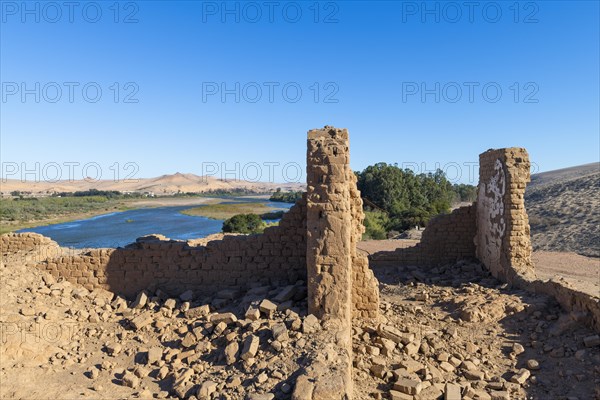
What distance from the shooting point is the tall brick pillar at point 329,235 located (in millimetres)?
6301

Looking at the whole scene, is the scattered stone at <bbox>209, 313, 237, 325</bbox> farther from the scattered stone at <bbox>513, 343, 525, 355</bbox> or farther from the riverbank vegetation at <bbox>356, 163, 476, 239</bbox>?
the riverbank vegetation at <bbox>356, 163, 476, 239</bbox>

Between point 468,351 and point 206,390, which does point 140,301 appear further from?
point 468,351

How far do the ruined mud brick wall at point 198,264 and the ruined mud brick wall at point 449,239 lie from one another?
20.2ft

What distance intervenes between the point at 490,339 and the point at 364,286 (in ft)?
8.15

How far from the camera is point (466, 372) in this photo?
615cm

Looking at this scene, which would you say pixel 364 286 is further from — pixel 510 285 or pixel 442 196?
pixel 442 196

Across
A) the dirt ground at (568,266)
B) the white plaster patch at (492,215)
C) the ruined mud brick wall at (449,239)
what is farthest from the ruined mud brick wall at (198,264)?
the dirt ground at (568,266)

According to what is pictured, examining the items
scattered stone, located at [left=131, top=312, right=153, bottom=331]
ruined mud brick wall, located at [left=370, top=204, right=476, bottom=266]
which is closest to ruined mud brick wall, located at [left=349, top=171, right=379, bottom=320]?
scattered stone, located at [left=131, top=312, right=153, bottom=331]

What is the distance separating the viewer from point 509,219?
31.9 feet

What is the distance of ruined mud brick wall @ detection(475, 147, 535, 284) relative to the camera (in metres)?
9.71

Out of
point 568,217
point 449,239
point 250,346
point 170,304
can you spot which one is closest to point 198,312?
point 170,304

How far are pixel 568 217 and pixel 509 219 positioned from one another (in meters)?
18.2

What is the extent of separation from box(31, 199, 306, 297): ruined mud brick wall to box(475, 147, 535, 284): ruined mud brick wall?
216 inches

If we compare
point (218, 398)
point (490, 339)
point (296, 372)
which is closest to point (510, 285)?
point (490, 339)
